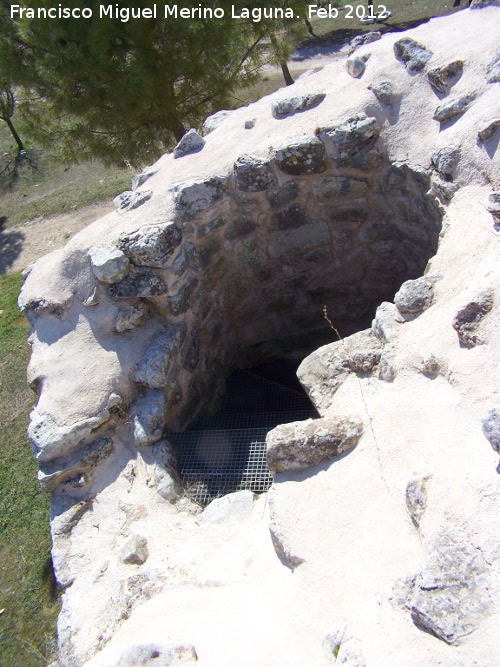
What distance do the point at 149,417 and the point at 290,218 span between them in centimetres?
186

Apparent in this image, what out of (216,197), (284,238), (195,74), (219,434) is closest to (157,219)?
(216,197)

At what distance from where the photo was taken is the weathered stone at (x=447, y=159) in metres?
3.22

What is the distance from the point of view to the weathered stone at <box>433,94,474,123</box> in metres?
3.36

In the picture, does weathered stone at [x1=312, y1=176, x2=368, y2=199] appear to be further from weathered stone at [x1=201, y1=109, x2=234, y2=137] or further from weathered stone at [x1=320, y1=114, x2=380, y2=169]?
weathered stone at [x1=201, y1=109, x2=234, y2=137]

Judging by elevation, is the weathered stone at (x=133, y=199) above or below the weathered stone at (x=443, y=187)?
above

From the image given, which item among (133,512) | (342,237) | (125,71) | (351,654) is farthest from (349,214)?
(125,71)

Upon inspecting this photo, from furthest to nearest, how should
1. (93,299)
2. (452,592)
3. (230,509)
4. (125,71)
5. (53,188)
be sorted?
(53,188) < (125,71) < (93,299) < (230,509) < (452,592)

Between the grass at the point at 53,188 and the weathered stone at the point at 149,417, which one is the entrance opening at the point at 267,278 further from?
the grass at the point at 53,188

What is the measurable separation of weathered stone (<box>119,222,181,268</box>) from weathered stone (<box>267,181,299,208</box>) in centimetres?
82

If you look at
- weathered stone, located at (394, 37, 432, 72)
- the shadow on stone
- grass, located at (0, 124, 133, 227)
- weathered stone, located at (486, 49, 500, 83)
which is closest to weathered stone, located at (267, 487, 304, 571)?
weathered stone, located at (486, 49, 500, 83)

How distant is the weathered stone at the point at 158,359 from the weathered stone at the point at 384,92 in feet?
6.95

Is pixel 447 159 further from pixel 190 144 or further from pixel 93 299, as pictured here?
pixel 93 299

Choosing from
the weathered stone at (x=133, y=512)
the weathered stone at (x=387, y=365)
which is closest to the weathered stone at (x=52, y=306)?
the weathered stone at (x=133, y=512)

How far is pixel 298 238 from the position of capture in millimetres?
4324
